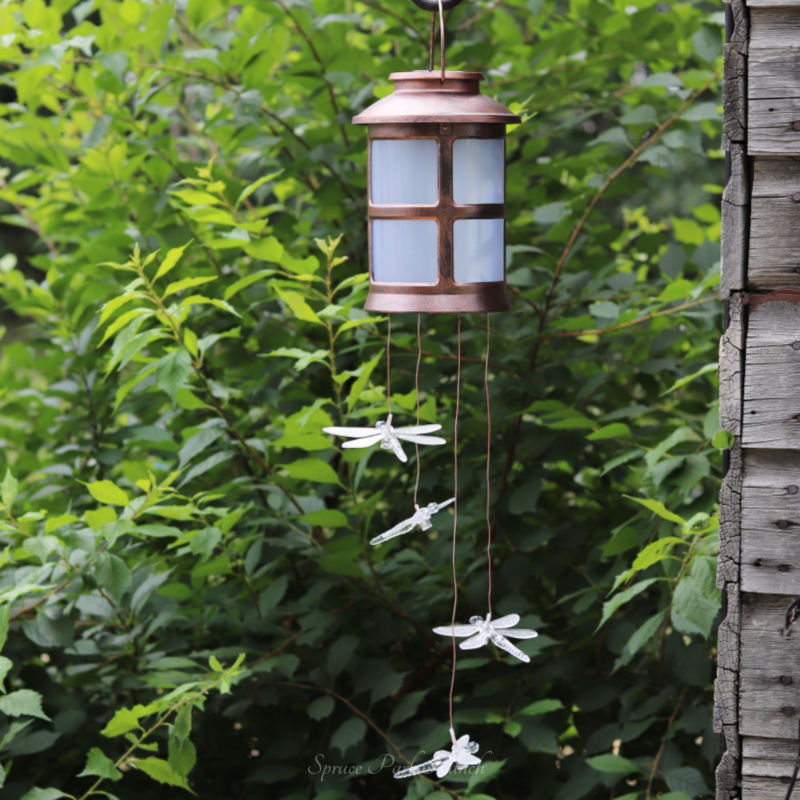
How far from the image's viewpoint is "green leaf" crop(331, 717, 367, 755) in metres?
2.05

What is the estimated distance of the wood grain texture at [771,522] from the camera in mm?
1453

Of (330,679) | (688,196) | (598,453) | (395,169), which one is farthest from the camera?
(688,196)

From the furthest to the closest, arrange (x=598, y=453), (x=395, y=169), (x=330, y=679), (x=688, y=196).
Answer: (x=688, y=196)
(x=598, y=453)
(x=330, y=679)
(x=395, y=169)

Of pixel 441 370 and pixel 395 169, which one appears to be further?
pixel 441 370

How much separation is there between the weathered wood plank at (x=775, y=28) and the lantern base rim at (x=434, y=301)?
1.58ft

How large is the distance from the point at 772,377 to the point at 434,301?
467mm

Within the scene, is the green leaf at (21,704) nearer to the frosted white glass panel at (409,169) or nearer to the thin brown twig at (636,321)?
the frosted white glass panel at (409,169)

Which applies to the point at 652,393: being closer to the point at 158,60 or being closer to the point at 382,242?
the point at 382,242

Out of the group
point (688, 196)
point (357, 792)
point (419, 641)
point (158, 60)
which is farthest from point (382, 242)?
point (688, 196)

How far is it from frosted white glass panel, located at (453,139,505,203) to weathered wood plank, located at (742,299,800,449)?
40 cm

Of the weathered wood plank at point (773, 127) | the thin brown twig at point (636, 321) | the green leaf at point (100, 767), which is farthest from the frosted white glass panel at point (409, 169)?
the green leaf at point (100, 767)

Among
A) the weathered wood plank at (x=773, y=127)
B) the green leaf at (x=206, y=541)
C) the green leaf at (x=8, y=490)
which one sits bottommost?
the green leaf at (x=206, y=541)

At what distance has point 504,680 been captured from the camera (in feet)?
7.29

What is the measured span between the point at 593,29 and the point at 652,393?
0.84 metres
